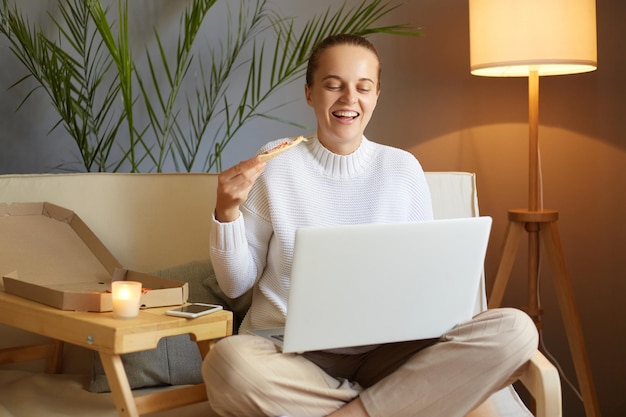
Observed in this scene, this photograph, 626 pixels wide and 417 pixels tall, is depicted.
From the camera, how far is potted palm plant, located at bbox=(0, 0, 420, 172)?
2729 mm

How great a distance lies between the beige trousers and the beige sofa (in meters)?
0.25

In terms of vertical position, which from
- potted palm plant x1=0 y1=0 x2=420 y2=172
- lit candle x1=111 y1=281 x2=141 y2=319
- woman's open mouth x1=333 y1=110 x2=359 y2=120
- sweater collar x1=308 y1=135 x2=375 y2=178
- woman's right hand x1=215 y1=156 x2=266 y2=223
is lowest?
lit candle x1=111 y1=281 x2=141 y2=319

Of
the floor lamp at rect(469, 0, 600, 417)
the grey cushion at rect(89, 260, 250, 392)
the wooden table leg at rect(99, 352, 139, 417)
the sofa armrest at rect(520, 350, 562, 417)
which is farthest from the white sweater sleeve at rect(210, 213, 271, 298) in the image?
the floor lamp at rect(469, 0, 600, 417)

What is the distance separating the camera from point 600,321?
9.86 feet

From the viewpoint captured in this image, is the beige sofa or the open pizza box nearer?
the open pizza box

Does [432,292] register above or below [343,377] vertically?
above

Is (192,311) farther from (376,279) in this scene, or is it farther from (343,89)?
(343,89)

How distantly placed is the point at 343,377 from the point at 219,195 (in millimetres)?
470

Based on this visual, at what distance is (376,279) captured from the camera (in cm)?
154

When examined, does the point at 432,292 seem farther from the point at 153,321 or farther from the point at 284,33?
the point at 284,33

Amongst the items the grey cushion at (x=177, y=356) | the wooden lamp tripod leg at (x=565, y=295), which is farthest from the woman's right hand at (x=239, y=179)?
the wooden lamp tripod leg at (x=565, y=295)

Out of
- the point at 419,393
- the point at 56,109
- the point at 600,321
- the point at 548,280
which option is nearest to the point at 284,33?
the point at 56,109

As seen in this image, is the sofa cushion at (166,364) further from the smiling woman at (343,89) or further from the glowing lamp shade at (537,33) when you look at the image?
the glowing lamp shade at (537,33)

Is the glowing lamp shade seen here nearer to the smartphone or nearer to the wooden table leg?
the smartphone
